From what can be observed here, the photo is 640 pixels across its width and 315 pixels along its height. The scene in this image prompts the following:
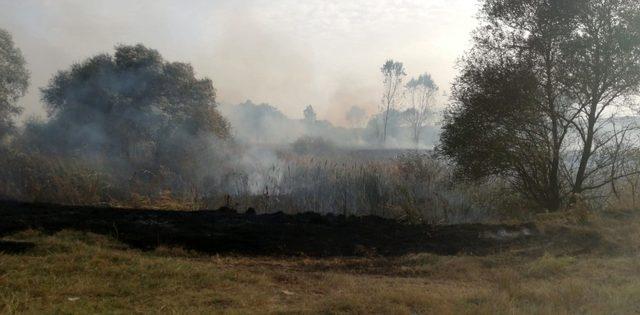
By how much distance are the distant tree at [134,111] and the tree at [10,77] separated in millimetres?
3913

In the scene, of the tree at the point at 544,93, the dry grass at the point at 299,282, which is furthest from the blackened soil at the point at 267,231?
the tree at the point at 544,93

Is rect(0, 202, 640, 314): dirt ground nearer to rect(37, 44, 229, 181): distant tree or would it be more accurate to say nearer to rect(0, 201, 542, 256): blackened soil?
rect(0, 201, 542, 256): blackened soil

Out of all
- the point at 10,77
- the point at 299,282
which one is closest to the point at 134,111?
the point at 10,77

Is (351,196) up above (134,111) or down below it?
below

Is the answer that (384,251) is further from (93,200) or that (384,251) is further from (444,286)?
(93,200)

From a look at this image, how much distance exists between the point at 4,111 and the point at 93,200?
12.7 m

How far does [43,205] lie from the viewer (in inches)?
433

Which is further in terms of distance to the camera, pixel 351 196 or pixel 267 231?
pixel 351 196

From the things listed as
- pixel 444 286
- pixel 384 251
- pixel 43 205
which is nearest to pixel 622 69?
pixel 384 251

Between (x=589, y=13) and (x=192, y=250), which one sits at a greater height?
(x=589, y=13)

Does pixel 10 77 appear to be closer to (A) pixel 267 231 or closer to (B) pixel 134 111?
(B) pixel 134 111

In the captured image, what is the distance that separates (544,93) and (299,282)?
8.96m

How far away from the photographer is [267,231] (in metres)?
9.40

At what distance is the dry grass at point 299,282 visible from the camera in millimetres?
5395
